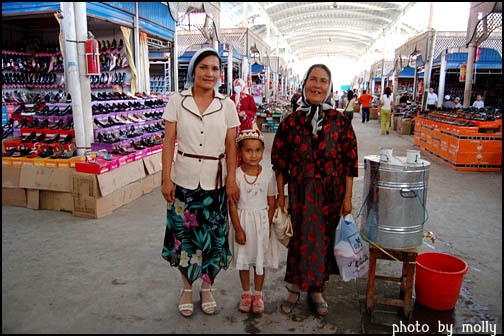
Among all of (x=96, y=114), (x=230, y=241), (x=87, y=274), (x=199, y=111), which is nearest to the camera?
(x=199, y=111)

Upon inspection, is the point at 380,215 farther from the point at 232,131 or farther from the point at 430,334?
the point at 232,131

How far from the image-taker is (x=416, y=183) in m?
2.30

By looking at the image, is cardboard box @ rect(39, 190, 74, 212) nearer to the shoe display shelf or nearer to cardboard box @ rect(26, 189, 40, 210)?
cardboard box @ rect(26, 189, 40, 210)

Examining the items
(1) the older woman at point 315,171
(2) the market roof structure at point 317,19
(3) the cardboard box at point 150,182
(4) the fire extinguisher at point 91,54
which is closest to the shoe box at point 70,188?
(3) the cardboard box at point 150,182

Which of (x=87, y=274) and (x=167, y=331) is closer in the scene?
(x=167, y=331)

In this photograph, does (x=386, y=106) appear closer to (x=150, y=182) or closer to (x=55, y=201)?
(x=150, y=182)

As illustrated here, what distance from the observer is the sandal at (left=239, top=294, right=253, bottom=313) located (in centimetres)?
242

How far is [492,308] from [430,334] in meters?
0.63

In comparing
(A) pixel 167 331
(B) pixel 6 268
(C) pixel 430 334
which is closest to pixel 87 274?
(B) pixel 6 268

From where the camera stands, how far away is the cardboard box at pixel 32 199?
176 inches

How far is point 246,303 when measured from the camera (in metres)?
2.44

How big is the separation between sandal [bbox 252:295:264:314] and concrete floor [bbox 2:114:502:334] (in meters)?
0.05

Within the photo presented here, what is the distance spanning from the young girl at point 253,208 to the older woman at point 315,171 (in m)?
0.10

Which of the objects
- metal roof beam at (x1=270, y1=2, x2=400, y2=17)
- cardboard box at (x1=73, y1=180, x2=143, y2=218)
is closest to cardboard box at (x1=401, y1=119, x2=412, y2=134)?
cardboard box at (x1=73, y1=180, x2=143, y2=218)
